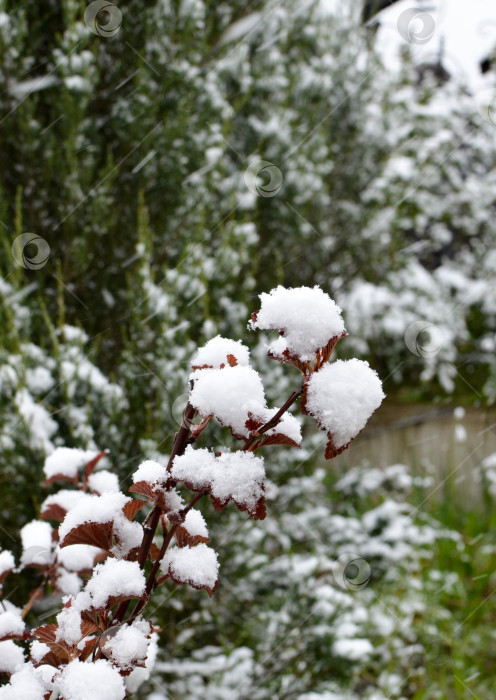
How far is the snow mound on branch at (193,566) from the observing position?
67 centimetres

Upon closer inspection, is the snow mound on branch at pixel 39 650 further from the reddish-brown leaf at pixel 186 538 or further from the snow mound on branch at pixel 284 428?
the snow mound on branch at pixel 284 428

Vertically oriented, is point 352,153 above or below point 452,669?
above

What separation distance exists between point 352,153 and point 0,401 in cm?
Answer: 298

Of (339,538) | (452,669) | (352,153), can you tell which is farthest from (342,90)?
(452,669)

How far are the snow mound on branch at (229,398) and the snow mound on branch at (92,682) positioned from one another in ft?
0.92

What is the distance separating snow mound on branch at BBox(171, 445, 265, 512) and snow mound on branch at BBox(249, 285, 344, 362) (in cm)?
12

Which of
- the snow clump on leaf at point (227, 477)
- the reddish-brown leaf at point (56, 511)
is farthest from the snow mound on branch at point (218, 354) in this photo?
the reddish-brown leaf at point (56, 511)

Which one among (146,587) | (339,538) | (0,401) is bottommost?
(146,587)

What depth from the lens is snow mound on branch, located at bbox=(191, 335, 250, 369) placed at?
27.4 inches

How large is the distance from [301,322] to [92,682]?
1.38ft

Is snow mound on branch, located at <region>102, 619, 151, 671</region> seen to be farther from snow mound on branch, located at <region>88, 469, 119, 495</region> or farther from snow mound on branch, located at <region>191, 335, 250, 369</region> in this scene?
snow mound on branch, located at <region>88, 469, 119, 495</region>

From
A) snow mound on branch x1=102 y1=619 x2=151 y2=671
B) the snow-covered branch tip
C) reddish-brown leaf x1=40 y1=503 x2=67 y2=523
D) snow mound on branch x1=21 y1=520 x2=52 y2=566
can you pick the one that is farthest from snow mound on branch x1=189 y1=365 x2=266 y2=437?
snow mound on branch x1=21 y1=520 x2=52 y2=566

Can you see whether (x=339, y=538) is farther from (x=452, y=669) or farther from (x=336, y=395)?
(x=336, y=395)

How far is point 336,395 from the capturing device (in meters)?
0.59
